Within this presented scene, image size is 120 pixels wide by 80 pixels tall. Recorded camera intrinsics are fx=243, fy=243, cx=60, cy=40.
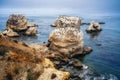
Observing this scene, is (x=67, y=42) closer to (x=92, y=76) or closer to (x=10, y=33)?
(x=92, y=76)

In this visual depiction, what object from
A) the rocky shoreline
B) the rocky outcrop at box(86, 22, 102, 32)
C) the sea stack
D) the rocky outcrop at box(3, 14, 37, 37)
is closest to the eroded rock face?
the rocky shoreline

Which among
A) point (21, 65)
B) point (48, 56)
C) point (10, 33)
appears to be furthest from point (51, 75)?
point (10, 33)

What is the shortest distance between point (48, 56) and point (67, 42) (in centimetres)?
704

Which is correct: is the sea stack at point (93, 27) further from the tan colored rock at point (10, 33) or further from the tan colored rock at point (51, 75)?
the tan colored rock at point (51, 75)

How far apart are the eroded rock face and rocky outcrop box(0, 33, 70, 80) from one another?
1827 centimetres

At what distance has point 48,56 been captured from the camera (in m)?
46.4

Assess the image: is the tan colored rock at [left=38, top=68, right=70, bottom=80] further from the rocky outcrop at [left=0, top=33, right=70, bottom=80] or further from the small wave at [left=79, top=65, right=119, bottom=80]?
the small wave at [left=79, top=65, right=119, bottom=80]

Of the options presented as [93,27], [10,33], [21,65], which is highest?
[21,65]

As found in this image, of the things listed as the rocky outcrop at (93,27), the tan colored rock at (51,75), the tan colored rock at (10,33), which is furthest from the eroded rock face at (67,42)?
the rocky outcrop at (93,27)

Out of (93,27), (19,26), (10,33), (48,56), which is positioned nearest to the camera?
(48,56)

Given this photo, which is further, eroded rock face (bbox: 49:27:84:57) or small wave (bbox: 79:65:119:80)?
eroded rock face (bbox: 49:27:84:57)

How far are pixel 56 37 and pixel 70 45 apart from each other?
3.53m

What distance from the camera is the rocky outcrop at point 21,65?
95.2 ft

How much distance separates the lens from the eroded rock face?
168 ft
